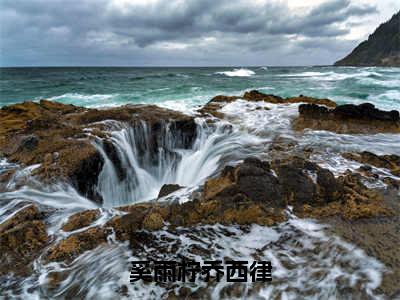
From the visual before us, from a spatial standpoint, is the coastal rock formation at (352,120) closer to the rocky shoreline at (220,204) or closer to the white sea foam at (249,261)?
the rocky shoreline at (220,204)

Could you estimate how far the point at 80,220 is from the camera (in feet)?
Answer: 10.9

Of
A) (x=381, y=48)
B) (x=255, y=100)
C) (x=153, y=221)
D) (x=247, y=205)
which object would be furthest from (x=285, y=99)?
(x=381, y=48)

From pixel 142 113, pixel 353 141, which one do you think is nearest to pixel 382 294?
pixel 353 141

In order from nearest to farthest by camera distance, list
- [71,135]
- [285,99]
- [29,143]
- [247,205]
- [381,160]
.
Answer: [247,205]
[381,160]
[29,143]
[71,135]
[285,99]

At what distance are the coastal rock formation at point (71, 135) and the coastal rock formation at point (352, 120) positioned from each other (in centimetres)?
305

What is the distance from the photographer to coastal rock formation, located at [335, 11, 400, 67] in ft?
270

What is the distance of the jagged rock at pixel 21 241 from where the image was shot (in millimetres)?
2770

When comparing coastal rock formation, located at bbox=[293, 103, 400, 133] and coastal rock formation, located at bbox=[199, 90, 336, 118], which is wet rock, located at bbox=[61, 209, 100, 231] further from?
coastal rock formation, located at bbox=[199, 90, 336, 118]

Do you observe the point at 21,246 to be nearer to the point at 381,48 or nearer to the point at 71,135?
the point at 71,135

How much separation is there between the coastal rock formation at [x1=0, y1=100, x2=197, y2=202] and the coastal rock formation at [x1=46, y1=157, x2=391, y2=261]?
1532mm

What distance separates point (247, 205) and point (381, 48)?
11311 centimetres

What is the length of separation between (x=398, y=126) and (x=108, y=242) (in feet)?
23.0

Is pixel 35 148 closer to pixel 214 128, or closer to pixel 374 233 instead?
pixel 214 128

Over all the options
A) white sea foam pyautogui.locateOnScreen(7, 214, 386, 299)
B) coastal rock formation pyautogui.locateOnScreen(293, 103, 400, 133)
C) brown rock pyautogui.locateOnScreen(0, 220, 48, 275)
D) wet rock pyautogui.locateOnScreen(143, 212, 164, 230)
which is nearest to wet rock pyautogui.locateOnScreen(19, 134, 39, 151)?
brown rock pyautogui.locateOnScreen(0, 220, 48, 275)
